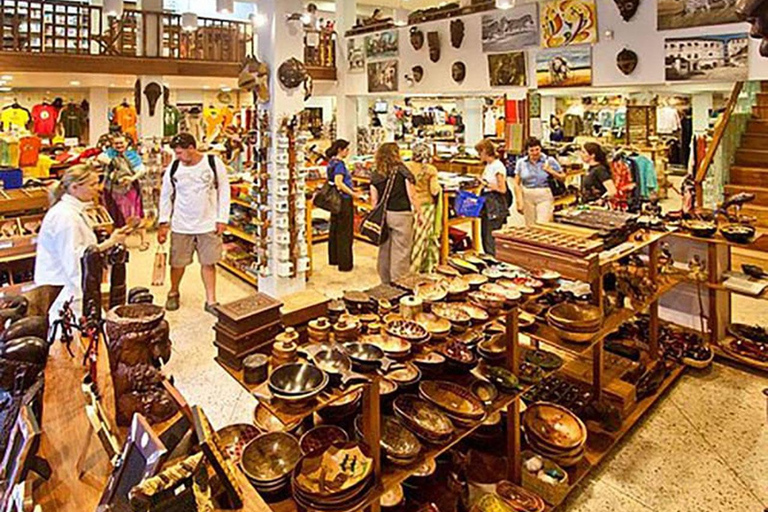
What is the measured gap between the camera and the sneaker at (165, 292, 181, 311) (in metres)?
5.54

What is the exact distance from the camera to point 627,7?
24.3 ft

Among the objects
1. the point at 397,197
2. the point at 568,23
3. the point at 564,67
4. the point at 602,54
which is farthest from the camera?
the point at 564,67

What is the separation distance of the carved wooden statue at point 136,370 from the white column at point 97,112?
13068 millimetres

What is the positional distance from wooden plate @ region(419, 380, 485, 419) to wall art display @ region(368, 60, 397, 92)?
9.25 meters

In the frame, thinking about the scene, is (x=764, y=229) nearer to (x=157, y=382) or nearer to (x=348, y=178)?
(x=348, y=178)

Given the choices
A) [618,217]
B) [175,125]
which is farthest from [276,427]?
[175,125]

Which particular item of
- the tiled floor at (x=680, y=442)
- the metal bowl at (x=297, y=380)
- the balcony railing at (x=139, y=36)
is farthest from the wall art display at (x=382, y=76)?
the metal bowl at (x=297, y=380)

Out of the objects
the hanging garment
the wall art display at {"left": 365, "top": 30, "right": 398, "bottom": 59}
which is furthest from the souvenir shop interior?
the hanging garment

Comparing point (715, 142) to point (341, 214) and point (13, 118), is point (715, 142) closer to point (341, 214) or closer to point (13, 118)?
point (341, 214)

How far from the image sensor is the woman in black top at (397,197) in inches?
195

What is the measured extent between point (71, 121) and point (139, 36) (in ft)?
12.1

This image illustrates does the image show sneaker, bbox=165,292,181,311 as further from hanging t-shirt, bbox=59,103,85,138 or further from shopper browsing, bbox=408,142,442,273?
hanging t-shirt, bbox=59,103,85,138

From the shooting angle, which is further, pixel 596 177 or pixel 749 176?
pixel 749 176

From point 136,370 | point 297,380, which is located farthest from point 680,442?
point 136,370
